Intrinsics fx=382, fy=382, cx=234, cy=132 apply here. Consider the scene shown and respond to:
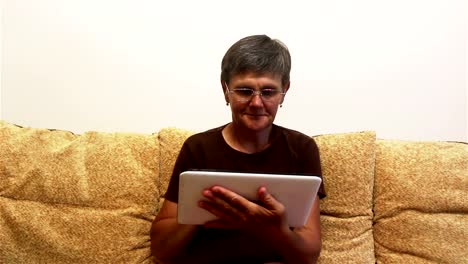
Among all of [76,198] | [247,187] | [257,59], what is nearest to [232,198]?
[247,187]

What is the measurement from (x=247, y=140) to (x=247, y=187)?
330 mm

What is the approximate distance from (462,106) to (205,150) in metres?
1.16

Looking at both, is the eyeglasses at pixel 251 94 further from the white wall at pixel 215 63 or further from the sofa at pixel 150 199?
the white wall at pixel 215 63

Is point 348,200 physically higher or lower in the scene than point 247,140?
lower

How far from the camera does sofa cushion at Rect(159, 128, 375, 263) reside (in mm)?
1259

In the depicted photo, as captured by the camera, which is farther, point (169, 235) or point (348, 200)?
point (348, 200)

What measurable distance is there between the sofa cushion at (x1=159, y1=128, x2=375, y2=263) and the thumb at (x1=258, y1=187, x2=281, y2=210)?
1.44 ft

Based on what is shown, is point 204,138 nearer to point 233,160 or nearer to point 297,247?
point 233,160

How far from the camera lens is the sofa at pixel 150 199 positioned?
4.00 feet

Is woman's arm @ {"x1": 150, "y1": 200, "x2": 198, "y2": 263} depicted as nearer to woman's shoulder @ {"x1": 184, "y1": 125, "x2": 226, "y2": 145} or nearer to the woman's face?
woman's shoulder @ {"x1": 184, "y1": 125, "x2": 226, "y2": 145}

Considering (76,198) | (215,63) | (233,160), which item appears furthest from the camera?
(215,63)

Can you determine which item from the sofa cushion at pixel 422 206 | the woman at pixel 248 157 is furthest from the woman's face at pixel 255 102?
the sofa cushion at pixel 422 206

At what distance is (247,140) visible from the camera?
1.17m

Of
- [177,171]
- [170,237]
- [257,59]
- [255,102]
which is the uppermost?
[257,59]
